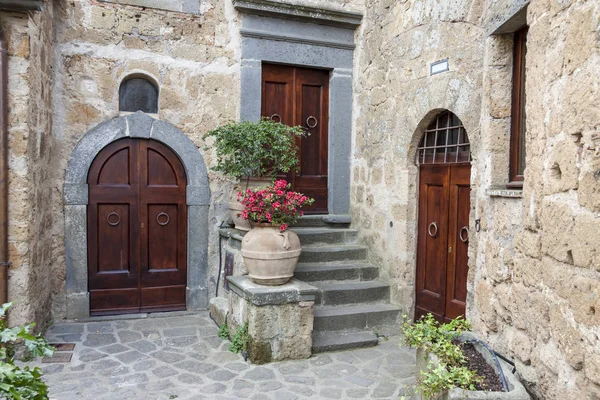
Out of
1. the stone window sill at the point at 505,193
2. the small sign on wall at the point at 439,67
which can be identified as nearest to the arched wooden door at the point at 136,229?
the small sign on wall at the point at 439,67

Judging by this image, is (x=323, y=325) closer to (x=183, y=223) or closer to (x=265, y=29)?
(x=183, y=223)

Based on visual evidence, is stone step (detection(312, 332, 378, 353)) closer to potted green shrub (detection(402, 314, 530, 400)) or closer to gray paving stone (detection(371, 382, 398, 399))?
gray paving stone (detection(371, 382, 398, 399))

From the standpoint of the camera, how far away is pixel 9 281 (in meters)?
4.01

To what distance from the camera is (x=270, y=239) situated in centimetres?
423

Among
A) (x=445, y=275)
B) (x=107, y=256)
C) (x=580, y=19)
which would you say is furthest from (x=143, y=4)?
(x=580, y=19)

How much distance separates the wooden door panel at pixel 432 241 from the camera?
15.0ft

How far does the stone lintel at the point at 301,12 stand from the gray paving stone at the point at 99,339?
3.84 meters

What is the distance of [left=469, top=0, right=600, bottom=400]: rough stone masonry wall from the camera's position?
168cm

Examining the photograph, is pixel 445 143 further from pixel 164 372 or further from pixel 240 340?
pixel 164 372

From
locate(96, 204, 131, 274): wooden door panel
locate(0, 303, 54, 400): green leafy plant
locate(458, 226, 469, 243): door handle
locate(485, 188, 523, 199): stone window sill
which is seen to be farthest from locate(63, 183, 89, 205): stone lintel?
locate(485, 188, 523, 199): stone window sill

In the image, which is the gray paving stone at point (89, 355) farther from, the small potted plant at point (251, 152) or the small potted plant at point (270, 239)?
the small potted plant at point (251, 152)

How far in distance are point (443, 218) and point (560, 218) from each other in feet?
8.81

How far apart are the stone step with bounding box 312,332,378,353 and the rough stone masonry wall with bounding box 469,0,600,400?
72.8 inches

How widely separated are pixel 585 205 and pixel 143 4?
16.4 feet
